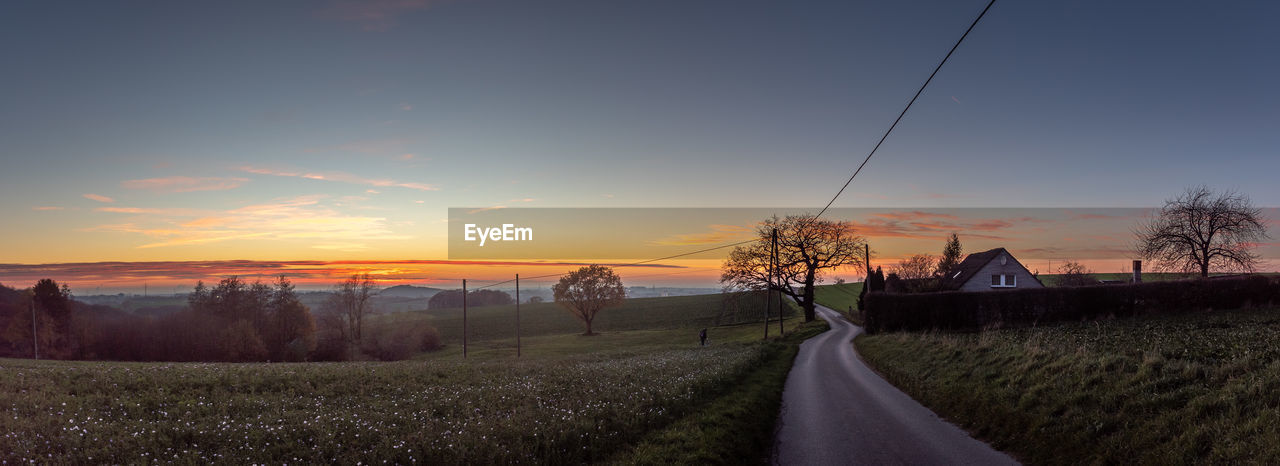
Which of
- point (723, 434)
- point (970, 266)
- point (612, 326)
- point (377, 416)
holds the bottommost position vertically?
point (612, 326)

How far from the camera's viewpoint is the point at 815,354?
34.3 metres

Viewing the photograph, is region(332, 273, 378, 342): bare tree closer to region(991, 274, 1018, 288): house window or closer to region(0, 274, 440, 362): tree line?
region(0, 274, 440, 362): tree line

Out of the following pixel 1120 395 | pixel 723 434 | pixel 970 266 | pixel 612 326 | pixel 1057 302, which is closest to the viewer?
pixel 1120 395

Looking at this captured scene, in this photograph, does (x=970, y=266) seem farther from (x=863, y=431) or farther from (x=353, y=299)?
(x=353, y=299)

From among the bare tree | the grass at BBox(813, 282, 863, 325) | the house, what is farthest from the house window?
the bare tree

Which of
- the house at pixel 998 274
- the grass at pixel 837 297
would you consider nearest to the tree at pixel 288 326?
the grass at pixel 837 297

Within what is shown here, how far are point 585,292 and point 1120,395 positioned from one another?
74.2m

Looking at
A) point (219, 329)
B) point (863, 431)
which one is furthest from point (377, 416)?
point (219, 329)

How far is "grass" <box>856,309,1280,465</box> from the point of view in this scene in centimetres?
920

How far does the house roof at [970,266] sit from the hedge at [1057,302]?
31.3 m

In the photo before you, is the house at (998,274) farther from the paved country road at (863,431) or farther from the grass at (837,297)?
the paved country road at (863,431)

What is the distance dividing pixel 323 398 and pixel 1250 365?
870 inches

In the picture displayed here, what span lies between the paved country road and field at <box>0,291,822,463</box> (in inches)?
33.3

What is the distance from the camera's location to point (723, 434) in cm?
1195
